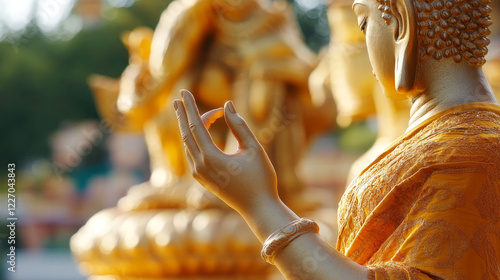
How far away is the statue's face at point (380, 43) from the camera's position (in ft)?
4.42

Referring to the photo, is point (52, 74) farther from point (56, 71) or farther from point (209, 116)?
point (209, 116)

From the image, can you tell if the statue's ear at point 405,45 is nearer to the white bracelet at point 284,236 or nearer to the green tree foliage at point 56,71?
the white bracelet at point 284,236

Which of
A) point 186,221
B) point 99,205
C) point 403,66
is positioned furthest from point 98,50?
point 403,66

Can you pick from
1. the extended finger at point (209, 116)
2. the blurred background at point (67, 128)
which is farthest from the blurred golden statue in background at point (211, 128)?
the blurred background at point (67, 128)

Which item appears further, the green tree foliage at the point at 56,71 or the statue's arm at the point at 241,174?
the green tree foliage at the point at 56,71

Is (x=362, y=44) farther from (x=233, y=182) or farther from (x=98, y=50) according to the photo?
(x=98, y=50)

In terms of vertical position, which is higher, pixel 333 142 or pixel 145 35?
pixel 333 142

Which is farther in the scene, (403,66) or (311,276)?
(403,66)

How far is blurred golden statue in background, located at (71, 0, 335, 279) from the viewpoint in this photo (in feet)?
12.0

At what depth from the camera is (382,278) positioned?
1.17 metres

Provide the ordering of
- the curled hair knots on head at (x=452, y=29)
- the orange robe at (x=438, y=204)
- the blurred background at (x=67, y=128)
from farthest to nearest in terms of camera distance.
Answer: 1. the blurred background at (x=67, y=128)
2. the curled hair knots on head at (x=452, y=29)
3. the orange robe at (x=438, y=204)

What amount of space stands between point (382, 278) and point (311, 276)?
10cm

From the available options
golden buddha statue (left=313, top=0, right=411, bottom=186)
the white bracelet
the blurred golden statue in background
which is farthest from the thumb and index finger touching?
the blurred golden statue in background

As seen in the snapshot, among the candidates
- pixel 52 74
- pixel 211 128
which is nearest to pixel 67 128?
pixel 52 74
